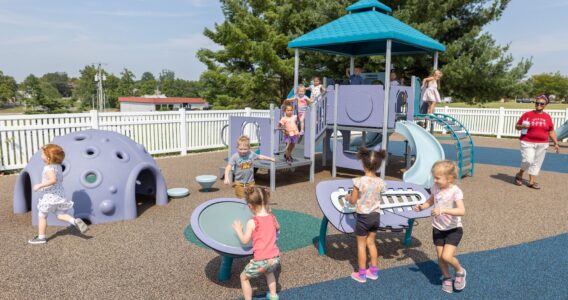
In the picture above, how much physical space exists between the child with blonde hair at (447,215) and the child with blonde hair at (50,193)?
4.20 meters

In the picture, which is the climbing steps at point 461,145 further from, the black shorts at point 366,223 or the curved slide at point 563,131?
the curved slide at point 563,131

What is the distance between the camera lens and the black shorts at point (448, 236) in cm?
362

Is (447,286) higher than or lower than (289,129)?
lower

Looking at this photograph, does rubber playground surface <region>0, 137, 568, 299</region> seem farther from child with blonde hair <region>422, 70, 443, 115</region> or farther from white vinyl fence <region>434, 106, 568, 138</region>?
white vinyl fence <region>434, 106, 568, 138</region>

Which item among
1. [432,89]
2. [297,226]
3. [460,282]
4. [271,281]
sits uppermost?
[432,89]

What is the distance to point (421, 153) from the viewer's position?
28.0ft

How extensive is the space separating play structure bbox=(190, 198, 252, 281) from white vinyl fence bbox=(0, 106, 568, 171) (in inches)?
313

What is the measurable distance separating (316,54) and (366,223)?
18938 millimetres

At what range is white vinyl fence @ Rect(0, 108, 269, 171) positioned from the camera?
954 centimetres

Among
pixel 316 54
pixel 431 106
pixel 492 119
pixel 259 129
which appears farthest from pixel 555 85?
pixel 259 129

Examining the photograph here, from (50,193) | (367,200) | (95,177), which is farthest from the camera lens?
(95,177)

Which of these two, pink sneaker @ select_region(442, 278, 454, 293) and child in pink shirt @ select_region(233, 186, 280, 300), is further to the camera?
pink sneaker @ select_region(442, 278, 454, 293)

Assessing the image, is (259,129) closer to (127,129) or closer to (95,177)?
(95,177)

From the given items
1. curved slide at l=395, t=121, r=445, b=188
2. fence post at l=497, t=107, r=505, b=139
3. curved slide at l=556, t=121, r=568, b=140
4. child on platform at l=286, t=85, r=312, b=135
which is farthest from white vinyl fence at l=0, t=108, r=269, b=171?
fence post at l=497, t=107, r=505, b=139
